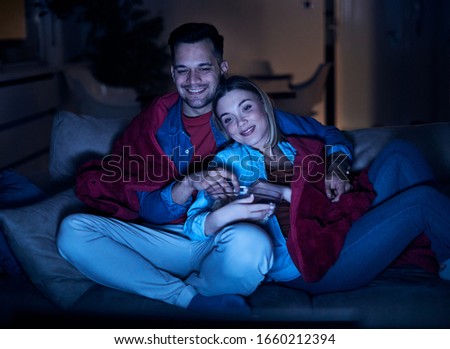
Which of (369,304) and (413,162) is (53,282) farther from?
(413,162)

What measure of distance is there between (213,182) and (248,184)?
0.11 m

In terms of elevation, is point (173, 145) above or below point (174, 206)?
above

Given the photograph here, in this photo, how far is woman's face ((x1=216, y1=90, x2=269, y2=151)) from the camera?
134cm

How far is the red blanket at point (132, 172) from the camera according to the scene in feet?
4.65

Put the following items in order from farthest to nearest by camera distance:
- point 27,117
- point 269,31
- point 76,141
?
point 269,31, point 27,117, point 76,141

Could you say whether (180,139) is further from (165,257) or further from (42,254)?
(42,254)

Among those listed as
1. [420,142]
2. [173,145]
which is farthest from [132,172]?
[420,142]

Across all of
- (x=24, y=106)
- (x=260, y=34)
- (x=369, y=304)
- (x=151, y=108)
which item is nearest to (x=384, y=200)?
(x=369, y=304)

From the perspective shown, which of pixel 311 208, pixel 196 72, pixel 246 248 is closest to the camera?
pixel 246 248

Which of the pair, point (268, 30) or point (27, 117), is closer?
point (27, 117)

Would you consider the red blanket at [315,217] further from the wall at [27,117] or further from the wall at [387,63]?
the wall at [387,63]

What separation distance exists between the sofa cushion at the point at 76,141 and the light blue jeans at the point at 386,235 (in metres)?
0.75

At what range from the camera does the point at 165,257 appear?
135 cm

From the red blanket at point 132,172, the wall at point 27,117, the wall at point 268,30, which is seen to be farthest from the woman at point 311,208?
the wall at point 268,30
